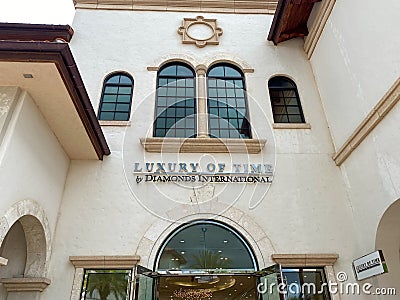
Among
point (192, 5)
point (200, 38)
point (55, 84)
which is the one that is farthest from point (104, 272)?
point (192, 5)

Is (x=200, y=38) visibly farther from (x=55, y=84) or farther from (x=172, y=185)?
(x=55, y=84)

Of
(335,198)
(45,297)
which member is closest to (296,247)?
(335,198)

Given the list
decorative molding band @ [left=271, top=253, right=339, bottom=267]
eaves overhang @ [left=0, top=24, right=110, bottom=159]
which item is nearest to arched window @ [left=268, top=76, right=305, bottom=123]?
decorative molding band @ [left=271, top=253, right=339, bottom=267]

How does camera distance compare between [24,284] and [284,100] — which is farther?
[284,100]

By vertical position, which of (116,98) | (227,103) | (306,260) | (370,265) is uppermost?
(116,98)

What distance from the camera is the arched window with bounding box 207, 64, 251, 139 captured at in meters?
7.38

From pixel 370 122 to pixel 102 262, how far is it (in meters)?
5.16

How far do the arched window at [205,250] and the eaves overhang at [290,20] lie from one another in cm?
533

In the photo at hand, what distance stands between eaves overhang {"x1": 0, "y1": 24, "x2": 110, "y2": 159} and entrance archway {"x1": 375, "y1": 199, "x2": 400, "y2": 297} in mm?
5122

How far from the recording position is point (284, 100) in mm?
7926

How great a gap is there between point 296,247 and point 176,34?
6.18m

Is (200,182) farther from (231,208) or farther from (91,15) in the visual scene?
(91,15)

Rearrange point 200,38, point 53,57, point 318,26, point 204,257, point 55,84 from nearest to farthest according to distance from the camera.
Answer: point 53,57, point 55,84, point 204,257, point 318,26, point 200,38

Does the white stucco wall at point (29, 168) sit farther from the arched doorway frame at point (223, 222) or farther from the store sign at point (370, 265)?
the store sign at point (370, 265)
